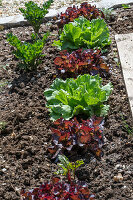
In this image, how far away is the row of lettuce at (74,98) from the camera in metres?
2.72

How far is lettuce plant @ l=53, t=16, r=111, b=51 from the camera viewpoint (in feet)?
15.7

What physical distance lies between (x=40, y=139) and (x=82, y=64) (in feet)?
4.06

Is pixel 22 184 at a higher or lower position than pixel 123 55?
lower

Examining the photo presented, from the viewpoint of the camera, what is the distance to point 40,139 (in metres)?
3.48

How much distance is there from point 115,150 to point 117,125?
0.37 meters

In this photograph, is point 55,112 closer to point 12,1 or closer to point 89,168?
point 89,168

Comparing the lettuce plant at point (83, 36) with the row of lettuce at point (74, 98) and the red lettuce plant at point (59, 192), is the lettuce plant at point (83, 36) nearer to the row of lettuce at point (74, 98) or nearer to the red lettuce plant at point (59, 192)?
the row of lettuce at point (74, 98)

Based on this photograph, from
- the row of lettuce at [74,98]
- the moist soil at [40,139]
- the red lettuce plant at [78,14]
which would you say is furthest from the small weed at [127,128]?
the red lettuce plant at [78,14]

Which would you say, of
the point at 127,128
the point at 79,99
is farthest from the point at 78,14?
the point at 127,128

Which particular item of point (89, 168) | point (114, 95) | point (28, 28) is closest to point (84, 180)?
point (89, 168)

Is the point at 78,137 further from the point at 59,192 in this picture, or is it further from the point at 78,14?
the point at 78,14

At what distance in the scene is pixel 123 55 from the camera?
472 cm

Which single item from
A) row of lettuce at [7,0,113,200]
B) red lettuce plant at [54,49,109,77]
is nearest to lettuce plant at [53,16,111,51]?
row of lettuce at [7,0,113,200]

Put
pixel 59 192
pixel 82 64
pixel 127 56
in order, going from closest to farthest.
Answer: pixel 59 192 → pixel 82 64 → pixel 127 56
